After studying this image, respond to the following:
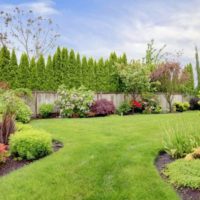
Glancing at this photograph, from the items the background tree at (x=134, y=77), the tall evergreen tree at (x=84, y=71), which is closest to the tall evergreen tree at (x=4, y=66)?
the tall evergreen tree at (x=84, y=71)

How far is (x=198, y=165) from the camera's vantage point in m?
5.18

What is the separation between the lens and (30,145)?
21.7 ft

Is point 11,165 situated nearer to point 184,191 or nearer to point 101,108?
point 184,191

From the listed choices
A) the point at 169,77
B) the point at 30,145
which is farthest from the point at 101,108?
the point at 30,145

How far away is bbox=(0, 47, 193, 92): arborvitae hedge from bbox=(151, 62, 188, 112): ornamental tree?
211cm

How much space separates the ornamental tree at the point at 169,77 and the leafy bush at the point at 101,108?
4102 millimetres

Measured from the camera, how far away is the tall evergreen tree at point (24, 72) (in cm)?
1508

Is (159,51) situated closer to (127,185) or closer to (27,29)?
(27,29)

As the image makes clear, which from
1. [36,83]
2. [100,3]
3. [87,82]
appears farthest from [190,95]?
[100,3]

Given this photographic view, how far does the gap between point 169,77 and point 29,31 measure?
11.1 m

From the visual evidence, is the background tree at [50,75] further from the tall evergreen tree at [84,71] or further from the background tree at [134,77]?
the background tree at [134,77]

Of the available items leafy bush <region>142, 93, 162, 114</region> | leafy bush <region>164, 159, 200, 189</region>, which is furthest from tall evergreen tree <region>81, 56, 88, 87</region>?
leafy bush <region>164, 159, 200, 189</region>

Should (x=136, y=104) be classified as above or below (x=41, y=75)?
below

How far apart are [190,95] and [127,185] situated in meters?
18.4
